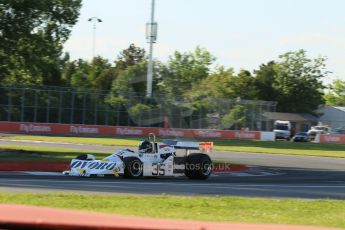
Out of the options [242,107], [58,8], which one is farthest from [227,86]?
[58,8]

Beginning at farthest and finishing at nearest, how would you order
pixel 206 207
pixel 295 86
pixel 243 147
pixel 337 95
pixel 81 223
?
pixel 337 95 < pixel 295 86 < pixel 243 147 < pixel 206 207 < pixel 81 223

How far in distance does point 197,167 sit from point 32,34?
1556 centimetres

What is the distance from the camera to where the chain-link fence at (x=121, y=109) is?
193 feet

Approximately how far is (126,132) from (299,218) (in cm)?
5184

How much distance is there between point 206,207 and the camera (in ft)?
41.7

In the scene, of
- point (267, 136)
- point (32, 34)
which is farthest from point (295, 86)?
point (32, 34)

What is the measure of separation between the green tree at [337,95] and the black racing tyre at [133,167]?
474 ft

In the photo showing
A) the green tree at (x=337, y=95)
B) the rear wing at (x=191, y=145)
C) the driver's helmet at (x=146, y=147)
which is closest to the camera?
the driver's helmet at (x=146, y=147)

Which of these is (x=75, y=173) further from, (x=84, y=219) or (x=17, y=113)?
(x=17, y=113)

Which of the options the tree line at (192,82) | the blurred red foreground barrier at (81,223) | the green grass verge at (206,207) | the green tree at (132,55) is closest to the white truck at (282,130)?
the tree line at (192,82)

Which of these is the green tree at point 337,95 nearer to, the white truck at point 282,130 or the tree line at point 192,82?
the tree line at point 192,82

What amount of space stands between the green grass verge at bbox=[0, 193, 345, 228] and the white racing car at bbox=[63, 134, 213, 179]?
708 cm

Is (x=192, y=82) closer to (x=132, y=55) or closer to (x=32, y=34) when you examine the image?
(x=132, y=55)

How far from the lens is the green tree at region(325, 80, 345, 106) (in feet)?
531
